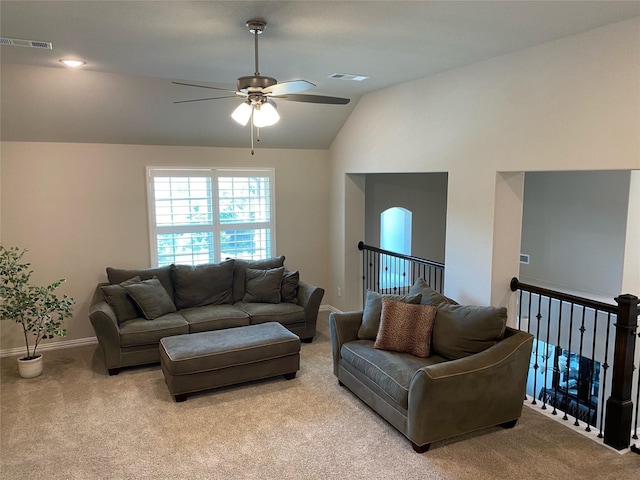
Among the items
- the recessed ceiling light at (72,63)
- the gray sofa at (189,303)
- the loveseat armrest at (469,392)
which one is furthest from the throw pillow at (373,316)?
the recessed ceiling light at (72,63)

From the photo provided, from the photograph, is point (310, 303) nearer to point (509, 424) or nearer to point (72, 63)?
point (509, 424)

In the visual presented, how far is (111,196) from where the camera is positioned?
5691 millimetres

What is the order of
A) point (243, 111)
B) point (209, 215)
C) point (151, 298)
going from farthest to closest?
point (209, 215)
point (151, 298)
point (243, 111)

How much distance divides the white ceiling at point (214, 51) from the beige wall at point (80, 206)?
0.17m

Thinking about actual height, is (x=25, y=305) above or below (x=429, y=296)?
below

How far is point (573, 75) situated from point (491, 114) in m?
0.78

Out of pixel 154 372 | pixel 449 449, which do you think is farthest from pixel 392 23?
pixel 154 372

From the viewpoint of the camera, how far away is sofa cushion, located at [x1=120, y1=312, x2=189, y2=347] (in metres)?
4.79

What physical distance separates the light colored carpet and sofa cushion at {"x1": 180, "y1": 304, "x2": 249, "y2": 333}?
2.42 feet

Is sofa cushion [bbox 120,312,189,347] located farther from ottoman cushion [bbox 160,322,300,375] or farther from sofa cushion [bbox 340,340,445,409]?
sofa cushion [bbox 340,340,445,409]

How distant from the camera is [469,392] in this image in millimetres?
3420

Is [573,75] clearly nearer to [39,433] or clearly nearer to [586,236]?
[586,236]

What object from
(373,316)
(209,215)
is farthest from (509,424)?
(209,215)

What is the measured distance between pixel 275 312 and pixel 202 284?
0.95 meters
